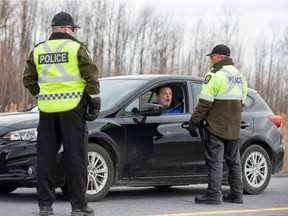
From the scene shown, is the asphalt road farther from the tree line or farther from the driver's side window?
the tree line

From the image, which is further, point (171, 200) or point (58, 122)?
point (171, 200)

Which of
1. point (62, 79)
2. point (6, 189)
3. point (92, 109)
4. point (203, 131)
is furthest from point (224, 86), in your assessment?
point (6, 189)

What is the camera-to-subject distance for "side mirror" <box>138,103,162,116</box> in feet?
29.5

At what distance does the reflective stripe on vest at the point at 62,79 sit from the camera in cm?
695

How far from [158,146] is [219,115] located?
32.1 inches

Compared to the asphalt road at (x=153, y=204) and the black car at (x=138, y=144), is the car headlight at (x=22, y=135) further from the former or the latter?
the asphalt road at (x=153, y=204)

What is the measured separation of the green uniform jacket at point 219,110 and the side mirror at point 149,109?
0.44 m

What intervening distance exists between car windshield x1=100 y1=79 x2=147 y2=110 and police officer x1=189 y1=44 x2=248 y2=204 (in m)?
0.89

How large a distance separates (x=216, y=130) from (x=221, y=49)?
0.97 metres

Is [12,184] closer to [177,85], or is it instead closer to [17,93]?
[177,85]

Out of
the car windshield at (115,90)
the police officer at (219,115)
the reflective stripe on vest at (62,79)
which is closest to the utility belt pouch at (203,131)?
the police officer at (219,115)

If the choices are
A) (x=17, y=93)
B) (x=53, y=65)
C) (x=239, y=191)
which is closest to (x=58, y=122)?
(x=53, y=65)

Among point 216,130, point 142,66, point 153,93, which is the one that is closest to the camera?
point 216,130

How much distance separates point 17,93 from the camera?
109ft
